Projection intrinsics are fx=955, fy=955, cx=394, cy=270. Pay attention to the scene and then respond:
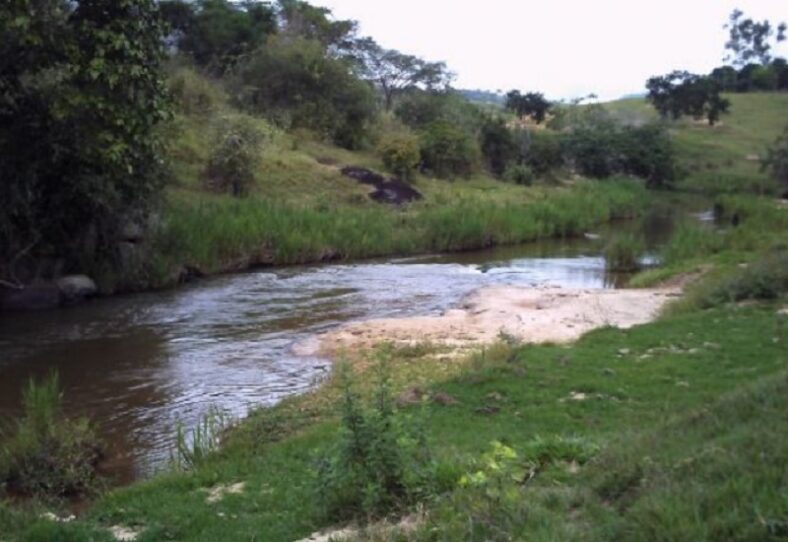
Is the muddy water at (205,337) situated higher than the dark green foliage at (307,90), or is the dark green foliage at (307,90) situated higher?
the dark green foliage at (307,90)

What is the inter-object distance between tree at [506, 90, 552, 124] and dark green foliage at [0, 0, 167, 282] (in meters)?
58.8

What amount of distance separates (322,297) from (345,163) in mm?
19911

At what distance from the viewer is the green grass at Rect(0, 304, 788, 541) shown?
5.41 m

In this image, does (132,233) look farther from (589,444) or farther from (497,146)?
(497,146)

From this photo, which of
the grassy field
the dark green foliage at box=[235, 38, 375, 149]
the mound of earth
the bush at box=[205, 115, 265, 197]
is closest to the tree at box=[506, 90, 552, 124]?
the grassy field

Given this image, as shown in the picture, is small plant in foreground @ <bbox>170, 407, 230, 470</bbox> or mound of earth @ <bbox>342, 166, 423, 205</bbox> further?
mound of earth @ <bbox>342, 166, 423, 205</bbox>

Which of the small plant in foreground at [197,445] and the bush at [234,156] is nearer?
the small plant in foreground at [197,445]

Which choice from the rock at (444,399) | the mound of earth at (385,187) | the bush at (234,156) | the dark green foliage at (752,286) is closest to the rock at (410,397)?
the rock at (444,399)

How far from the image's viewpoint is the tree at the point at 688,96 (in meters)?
87.8

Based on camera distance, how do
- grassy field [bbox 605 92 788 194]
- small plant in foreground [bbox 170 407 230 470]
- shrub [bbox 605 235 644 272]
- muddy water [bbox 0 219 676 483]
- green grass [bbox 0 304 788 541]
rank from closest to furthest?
green grass [bbox 0 304 788 541] → small plant in foreground [bbox 170 407 230 470] → muddy water [bbox 0 219 676 483] → shrub [bbox 605 235 644 272] → grassy field [bbox 605 92 788 194]

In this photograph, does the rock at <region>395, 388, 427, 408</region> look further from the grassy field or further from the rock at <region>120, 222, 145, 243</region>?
the grassy field

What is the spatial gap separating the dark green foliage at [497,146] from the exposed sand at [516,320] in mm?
34168

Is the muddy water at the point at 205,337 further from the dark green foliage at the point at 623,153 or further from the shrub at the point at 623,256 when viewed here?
the dark green foliage at the point at 623,153

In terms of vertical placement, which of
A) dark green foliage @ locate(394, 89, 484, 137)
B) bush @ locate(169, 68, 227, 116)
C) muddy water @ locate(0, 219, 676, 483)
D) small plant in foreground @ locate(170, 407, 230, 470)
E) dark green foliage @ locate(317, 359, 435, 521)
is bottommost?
muddy water @ locate(0, 219, 676, 483)
